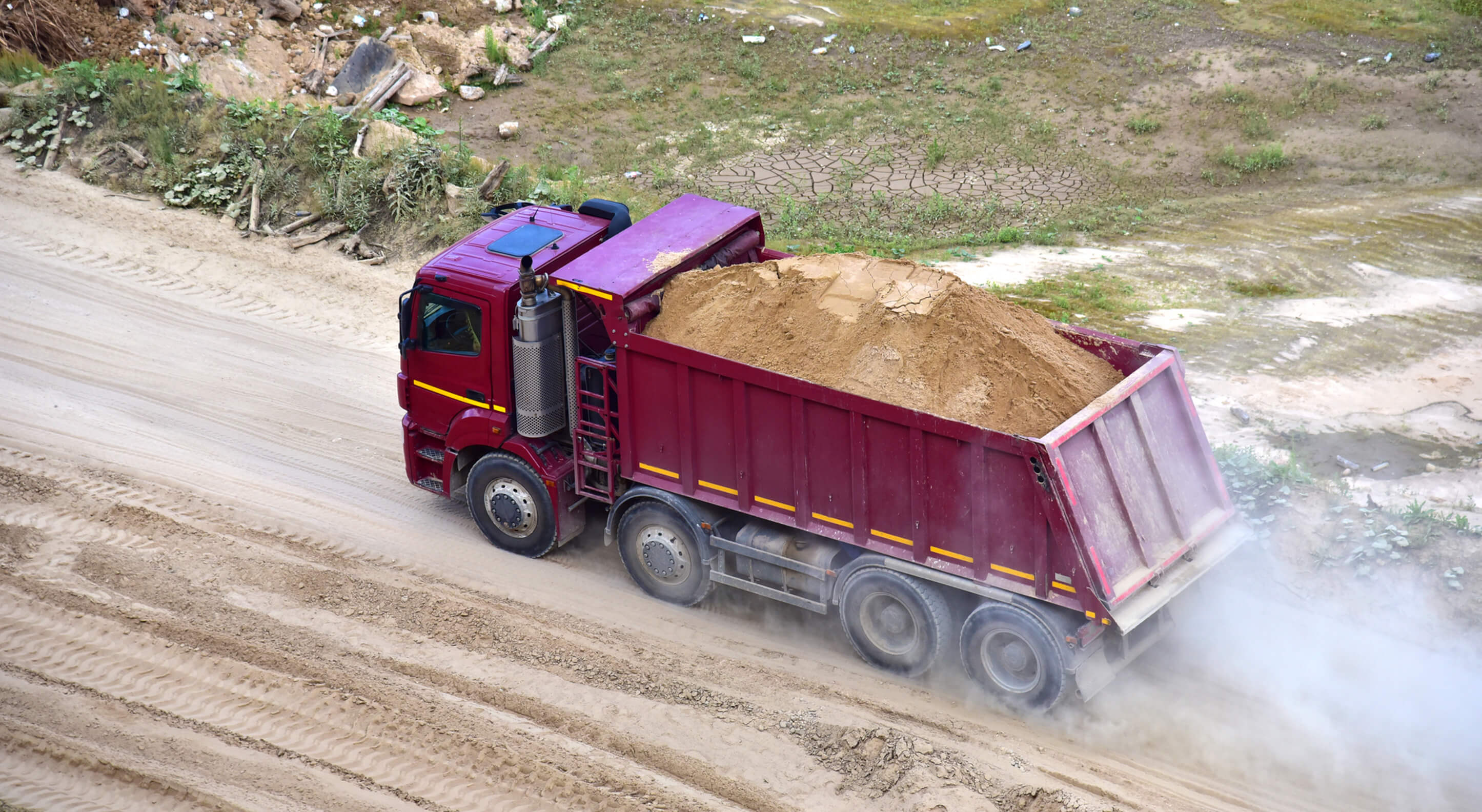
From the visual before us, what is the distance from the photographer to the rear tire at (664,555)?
971 cm

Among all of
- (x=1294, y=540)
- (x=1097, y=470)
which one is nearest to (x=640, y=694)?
(x=1097, y=470)

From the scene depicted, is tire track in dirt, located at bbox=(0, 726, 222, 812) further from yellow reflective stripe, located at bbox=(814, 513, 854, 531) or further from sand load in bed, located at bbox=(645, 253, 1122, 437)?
sand load in bed, located at bbox=(645, 253, 1122, 437)

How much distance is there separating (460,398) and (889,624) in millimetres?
4234

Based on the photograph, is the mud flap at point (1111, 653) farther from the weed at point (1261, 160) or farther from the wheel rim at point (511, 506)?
the weed at point (1261, 160)

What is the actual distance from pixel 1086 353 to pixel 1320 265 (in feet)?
28.3

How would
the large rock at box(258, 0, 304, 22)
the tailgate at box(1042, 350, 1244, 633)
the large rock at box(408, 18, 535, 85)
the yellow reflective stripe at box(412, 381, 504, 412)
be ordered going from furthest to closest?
the large rock at box(408, 18, 535, 85)
the large rock at box(258, 0, 304, 22)
the yellow reflective stripe at box(412, 381, 504, 412)
the tailgate at box(1042, 350, 1244, 633)

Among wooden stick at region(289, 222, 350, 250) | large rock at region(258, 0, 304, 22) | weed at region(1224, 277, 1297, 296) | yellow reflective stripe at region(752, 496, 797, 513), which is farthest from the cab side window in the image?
large rock at region(258, 0, 304, 22)

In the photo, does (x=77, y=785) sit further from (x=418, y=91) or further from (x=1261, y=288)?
(x=418, y=91)

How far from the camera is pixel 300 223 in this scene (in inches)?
656

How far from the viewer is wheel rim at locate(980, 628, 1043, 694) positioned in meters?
8.30

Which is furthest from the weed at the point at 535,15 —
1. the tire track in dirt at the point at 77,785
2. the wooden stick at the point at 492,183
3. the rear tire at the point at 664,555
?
the tire track in dirt at the point at 77,785

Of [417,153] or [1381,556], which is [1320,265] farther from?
[417,153]

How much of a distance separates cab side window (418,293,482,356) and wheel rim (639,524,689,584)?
2.17m

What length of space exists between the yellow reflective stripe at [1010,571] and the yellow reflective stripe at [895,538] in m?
0.60
